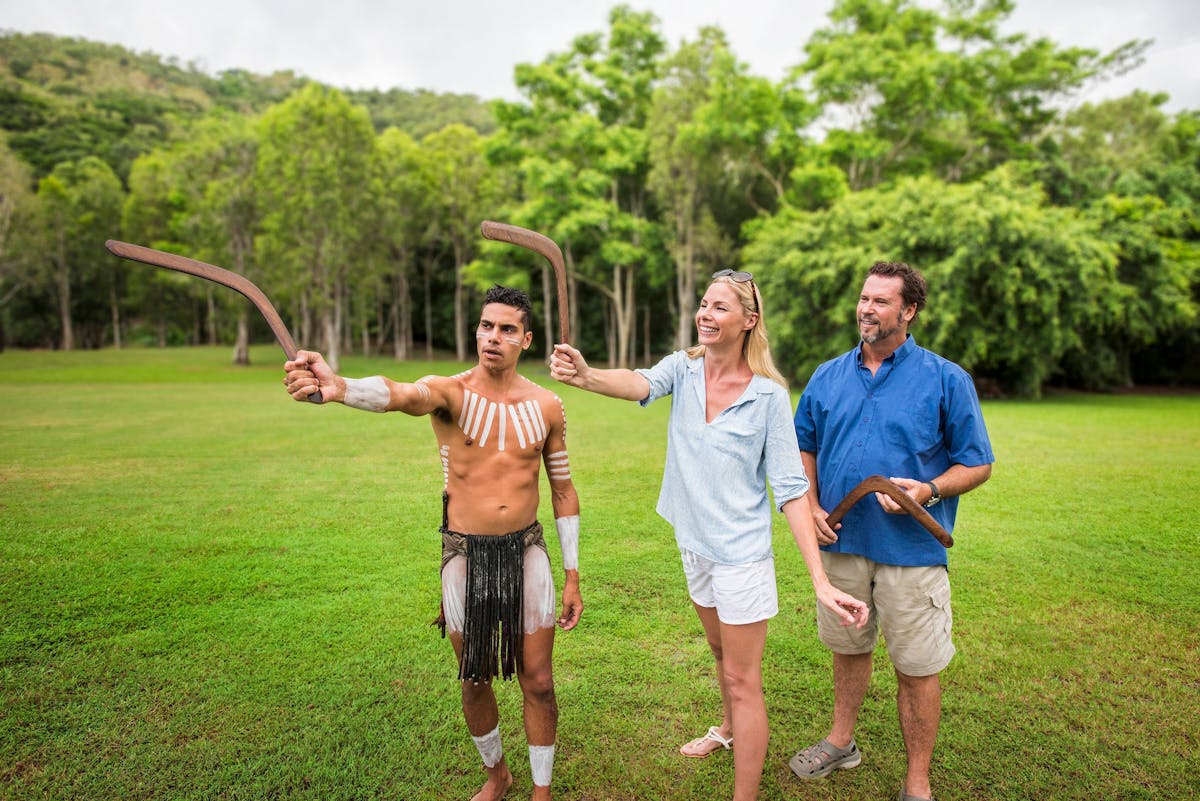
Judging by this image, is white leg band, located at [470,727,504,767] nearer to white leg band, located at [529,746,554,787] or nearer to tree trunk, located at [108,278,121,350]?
white leg band, located at [529,746,554,787]

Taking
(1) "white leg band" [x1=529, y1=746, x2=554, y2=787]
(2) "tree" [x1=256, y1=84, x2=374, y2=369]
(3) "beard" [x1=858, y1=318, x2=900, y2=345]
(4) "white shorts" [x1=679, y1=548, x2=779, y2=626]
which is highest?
(2) "tree" [x1=256, y1=84, x2=374, y2=369]

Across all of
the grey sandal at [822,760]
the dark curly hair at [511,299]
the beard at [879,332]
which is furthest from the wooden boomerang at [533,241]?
the grey sandal at [822,760]

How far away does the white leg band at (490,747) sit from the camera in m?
3.18

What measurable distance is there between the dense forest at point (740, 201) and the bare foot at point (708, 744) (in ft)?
60.9

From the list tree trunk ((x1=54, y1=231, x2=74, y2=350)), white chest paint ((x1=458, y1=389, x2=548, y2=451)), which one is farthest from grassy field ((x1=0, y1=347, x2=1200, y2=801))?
tree trunk ((x1=54, y1=231, x2=74, y2=350))

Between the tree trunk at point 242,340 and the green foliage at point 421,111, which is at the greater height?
the green foliage at point 421,111

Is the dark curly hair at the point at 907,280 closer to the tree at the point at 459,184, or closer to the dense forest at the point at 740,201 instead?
the dense forest at the point at 740,201

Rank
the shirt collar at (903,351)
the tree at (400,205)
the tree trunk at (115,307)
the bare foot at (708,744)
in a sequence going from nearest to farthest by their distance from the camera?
the shirt collar at (903,351) → the bare foot at (708,744) → the tree at (400,205) → the tree trunk at (115,307)

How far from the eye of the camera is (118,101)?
66.9 metres

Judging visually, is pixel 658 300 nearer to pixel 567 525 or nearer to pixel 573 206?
pixel 573 206

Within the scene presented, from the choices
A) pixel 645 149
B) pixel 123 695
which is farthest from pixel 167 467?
pixel 645 149

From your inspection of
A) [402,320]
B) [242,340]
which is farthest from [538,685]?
[402,320]

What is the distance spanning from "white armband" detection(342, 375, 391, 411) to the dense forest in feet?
65.4

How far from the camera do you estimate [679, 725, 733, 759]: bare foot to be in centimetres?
361
